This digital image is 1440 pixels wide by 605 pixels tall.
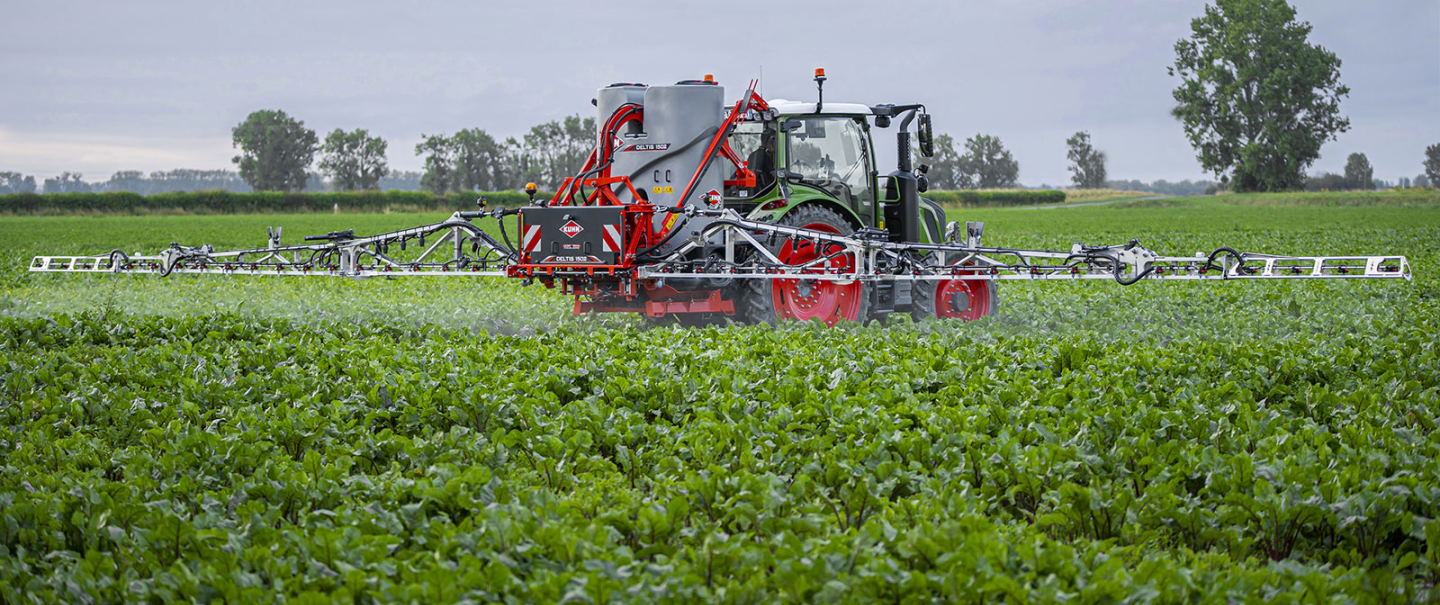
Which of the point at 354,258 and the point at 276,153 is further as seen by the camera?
the point at 276,153

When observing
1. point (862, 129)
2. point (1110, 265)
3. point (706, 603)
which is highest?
point (862, 129)

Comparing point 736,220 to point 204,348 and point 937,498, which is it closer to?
point 204,348

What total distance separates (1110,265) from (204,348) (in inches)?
299

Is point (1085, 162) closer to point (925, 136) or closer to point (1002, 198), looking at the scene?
point (1002, 198)

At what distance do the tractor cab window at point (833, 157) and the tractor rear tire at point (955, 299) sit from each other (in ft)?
3.94

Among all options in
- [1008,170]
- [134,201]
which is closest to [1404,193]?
[1008,170]

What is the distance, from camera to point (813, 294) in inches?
428

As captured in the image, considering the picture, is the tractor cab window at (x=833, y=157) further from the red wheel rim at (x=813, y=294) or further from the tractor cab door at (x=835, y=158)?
the red wheel rim at (x=813, y=294)

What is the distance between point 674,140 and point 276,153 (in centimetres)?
9291

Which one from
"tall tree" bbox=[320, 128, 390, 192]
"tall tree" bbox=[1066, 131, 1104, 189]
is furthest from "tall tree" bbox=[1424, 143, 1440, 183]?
"tall tree" bbox=[320, 128, 390, 192]

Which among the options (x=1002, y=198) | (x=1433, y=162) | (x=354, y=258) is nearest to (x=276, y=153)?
(x=1002, y=198)

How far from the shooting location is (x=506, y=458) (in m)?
5.03

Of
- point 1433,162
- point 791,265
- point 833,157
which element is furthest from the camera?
point 1433,162

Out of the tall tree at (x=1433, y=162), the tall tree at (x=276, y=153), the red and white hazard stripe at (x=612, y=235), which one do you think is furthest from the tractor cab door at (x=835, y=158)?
the tall tree at (x=1433, y=162)
